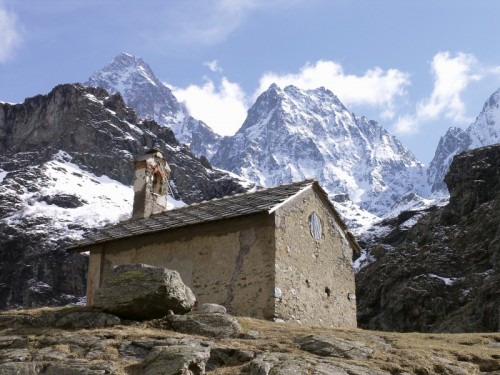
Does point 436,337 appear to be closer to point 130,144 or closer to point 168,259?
point 168,259

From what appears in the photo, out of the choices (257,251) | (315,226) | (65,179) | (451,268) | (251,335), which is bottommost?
(251,335)

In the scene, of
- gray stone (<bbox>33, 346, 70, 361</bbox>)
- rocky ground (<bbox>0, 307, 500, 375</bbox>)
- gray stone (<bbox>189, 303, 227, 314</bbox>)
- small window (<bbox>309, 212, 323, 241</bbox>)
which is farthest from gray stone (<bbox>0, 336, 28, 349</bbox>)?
small window (<bbox>309, 212, 323, 241</bbox>)

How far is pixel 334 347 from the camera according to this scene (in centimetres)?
1305

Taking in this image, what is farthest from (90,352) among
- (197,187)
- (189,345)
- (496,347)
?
(197,187)

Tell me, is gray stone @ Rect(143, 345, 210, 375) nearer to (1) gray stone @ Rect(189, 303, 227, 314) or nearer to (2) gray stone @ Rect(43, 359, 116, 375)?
(2) gray stone @ Rect(43, 359, 116, 375)

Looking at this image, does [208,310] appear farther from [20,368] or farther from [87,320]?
[20,368]

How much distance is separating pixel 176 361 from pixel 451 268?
66.3 m

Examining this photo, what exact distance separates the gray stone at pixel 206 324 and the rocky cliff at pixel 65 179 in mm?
91179

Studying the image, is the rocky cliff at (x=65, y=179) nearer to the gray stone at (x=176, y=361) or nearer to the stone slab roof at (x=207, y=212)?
the stone slab roof at (x=207, y=212)

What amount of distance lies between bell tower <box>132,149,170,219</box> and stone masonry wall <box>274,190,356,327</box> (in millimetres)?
7193

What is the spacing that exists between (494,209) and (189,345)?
229ft

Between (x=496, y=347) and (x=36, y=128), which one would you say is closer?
(x=496, y=347)

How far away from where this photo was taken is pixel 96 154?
156250 mm

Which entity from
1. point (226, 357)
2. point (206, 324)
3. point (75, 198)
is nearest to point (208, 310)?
point (206, 324)
